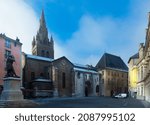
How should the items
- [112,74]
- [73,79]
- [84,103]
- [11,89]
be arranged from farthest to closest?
[11,89] → [73,79] → [84,103] → [112,74]

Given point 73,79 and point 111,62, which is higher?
point 111,62

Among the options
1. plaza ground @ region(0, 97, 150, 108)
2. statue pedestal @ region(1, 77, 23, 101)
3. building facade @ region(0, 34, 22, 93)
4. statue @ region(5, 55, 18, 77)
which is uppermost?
building facade @ region(0, 34, 22, 93)

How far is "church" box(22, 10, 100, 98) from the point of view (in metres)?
3.69

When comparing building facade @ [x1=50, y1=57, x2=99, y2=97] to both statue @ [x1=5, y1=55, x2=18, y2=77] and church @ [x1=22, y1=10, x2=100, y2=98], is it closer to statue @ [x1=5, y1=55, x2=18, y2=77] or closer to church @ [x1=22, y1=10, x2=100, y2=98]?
church @ [x1=22, y1=10, x2=100, y2=98]

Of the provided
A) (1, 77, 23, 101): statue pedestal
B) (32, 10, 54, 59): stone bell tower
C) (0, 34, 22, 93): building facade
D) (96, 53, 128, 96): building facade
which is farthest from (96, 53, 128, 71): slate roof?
(1, 77, 23, 101): statue pedestal

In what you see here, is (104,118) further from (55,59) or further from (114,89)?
(55,59)

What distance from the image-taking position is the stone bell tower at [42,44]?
3664 mm

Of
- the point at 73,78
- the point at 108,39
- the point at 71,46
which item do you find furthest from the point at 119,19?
the point at 73,78

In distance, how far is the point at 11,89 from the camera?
4414 millimetres

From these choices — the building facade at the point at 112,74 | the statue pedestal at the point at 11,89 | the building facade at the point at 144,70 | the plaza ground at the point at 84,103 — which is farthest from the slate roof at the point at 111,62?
the statue pedestal at the point at 11,89

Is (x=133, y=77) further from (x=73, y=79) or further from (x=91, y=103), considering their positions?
(x=73, y=79)

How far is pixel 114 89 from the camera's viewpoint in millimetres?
3602

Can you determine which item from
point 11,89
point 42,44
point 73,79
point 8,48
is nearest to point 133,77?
point 73,79

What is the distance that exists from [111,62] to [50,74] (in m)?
0.64
